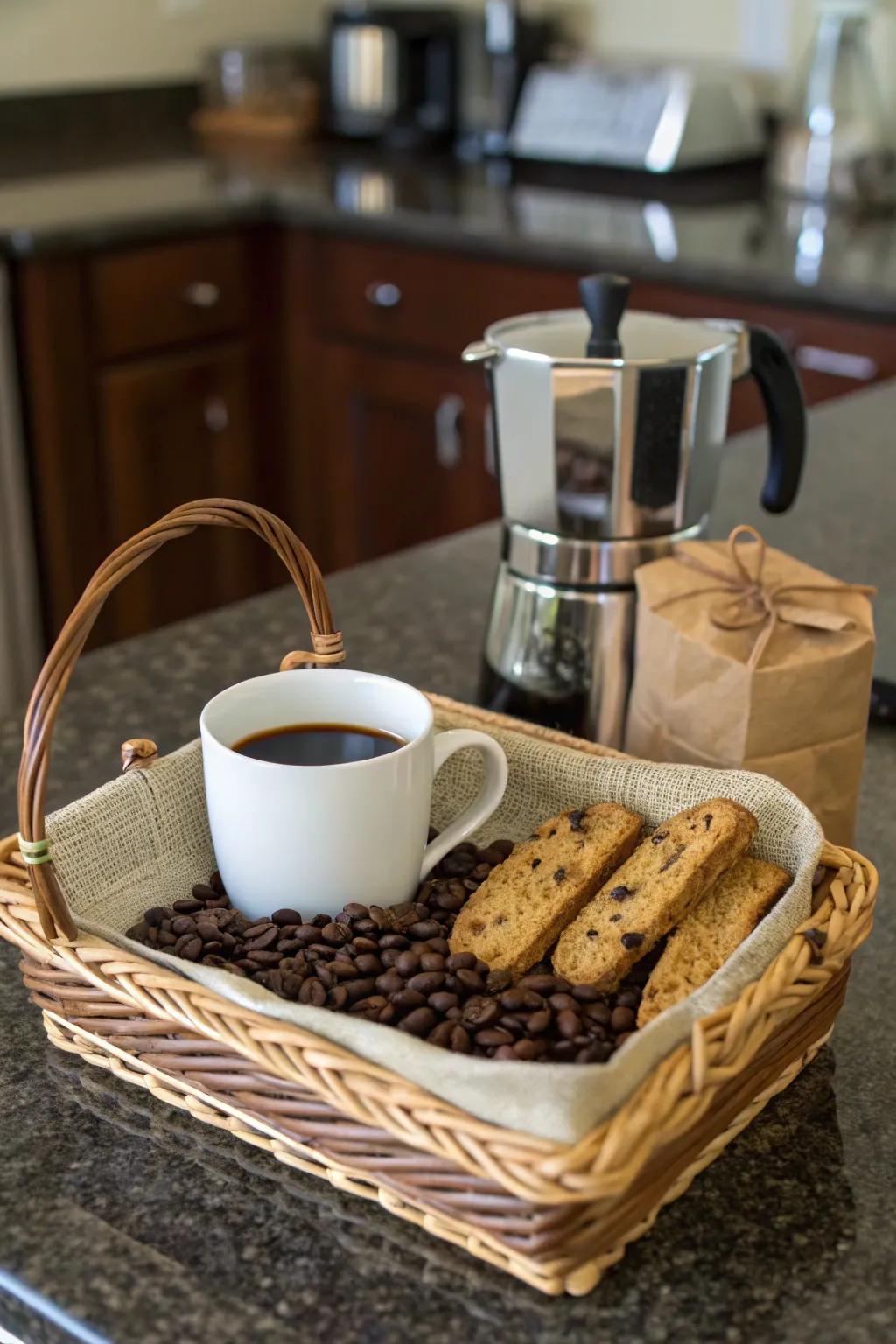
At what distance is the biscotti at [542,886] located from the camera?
689 mm

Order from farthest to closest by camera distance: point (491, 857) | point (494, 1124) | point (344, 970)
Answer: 1. point (491, 857)
2. point (344, 970)
3. point (494, 1124)

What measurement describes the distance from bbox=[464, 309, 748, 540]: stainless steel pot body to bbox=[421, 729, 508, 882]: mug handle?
195 millimetres

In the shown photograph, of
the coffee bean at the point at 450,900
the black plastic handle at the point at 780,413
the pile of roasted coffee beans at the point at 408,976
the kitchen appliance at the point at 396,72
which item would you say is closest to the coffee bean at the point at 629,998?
the pile of roasted coffee beans at the point at 408,976

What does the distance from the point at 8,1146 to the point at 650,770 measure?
35 cm

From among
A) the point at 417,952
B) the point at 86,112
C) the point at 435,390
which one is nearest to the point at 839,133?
the point at 435,390

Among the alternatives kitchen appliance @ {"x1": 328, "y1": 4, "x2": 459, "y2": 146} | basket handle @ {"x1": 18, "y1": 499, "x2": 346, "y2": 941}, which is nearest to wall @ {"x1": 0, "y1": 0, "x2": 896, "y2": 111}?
kitchen appliance @ {"x1": 328, "y1": 4, "x2": 459, "y2": 146}

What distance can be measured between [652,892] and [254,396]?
218 centimetres

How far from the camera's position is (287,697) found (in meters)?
0.78

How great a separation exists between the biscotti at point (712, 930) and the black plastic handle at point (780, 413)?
341mm

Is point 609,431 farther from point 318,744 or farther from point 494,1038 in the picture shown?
point 494,1038

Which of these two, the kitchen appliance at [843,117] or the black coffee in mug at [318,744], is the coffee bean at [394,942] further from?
the kitchen appliance at [843,117]

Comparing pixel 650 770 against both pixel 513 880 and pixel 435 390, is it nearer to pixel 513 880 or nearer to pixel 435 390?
pixel 513 880

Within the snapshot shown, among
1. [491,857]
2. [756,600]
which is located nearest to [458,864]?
[491,857]

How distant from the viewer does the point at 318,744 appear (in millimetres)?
776
